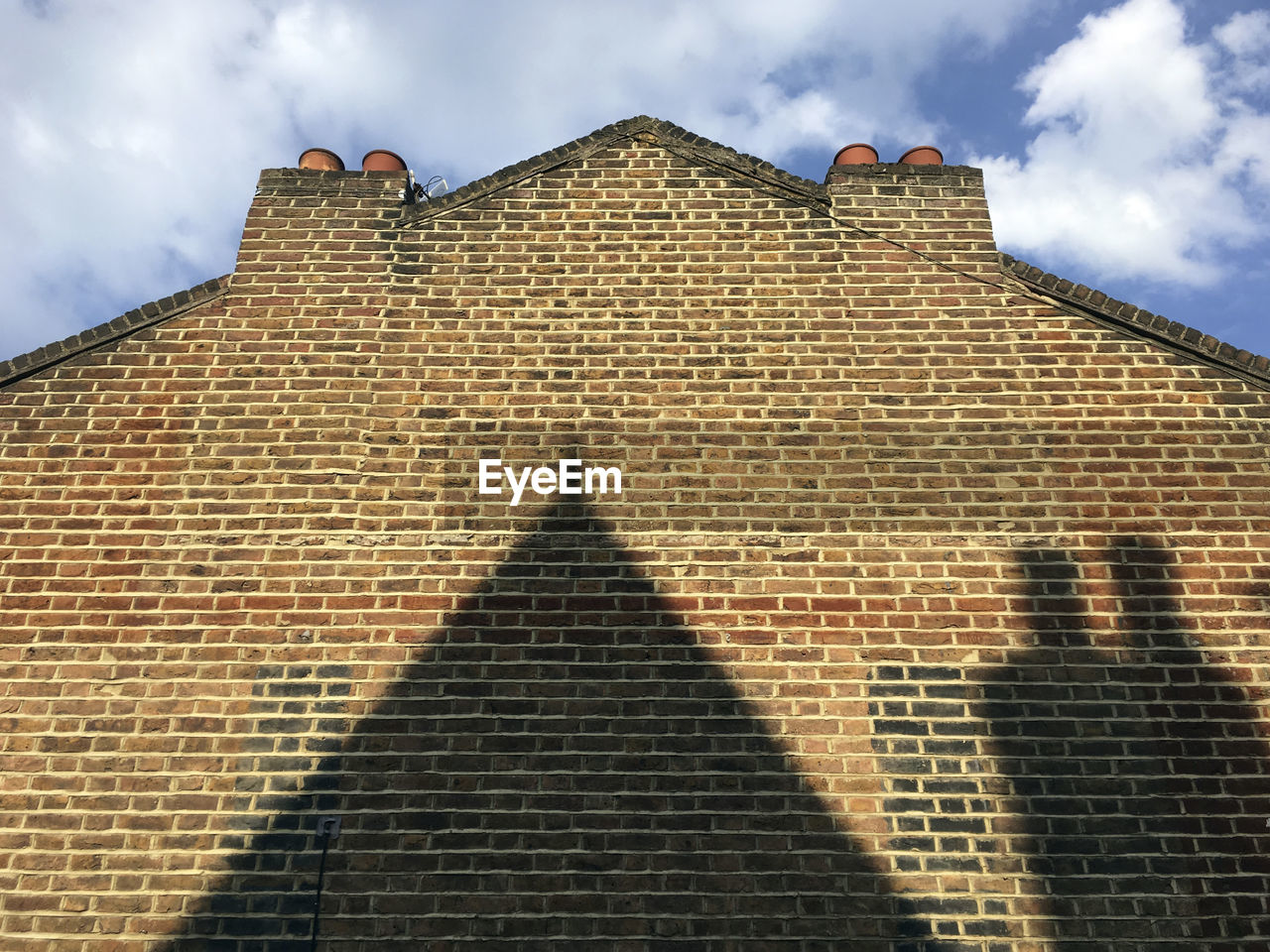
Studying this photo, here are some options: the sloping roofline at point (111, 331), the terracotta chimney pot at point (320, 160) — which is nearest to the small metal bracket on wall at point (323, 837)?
the sloping roofline at point (111, 331)

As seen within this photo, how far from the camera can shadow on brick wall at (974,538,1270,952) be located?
176 inches

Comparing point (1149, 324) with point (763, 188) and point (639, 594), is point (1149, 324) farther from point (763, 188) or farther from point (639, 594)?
point (639, 594)

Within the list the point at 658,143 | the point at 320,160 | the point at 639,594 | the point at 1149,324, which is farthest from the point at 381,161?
the point at 1149,324

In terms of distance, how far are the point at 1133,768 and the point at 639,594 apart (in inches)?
104

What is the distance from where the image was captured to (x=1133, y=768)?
4.78m

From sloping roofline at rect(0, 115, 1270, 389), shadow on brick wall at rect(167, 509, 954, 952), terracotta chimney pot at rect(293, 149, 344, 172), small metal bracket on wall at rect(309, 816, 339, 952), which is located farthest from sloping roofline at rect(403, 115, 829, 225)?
small metal bracket on wall at rect(309, 816, 339, 952)

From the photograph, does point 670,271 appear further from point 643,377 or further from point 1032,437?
point 1032,437

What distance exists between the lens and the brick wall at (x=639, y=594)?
456 cm

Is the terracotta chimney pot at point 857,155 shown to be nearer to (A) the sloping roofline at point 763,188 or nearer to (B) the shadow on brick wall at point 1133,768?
(A) the sloping roofline at point 763,188

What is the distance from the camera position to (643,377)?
573cm

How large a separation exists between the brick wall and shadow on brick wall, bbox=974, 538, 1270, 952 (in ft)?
0.06

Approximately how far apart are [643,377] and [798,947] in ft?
10.4

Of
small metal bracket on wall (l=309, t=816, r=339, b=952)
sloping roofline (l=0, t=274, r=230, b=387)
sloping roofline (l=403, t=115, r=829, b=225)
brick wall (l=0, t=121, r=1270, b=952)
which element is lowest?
small metal bracket on wall (l=309, t=816, r=339, b=952)

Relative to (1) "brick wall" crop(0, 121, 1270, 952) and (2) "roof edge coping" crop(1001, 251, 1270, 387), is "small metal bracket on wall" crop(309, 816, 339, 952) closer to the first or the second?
(1) "brick wall" crop(0, 121, 1270, 952)
